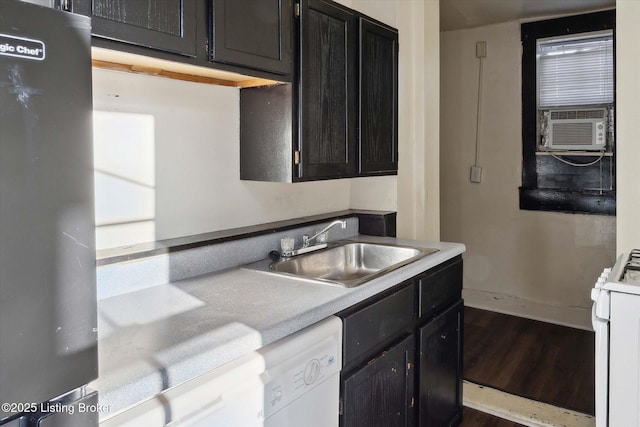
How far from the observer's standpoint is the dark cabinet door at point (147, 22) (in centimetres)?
130

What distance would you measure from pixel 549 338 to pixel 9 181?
3855 millimetres

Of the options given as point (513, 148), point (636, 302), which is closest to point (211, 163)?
point (636, 302)

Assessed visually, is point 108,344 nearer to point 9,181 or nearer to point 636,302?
point 9,181

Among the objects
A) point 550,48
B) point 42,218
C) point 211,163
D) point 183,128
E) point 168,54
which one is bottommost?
point 42,218

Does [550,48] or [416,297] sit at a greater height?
[550,48]

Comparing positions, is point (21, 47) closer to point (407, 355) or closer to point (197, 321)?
point (197, 321)

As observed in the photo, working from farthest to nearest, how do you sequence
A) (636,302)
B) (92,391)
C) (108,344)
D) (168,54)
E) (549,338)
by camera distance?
1. (549,338)
2. (636,302)
3. (168,54)
4. (108,344)
5. (92,391)

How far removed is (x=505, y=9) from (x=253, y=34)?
108 inches

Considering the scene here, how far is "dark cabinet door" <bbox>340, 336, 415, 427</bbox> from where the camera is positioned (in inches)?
66.1

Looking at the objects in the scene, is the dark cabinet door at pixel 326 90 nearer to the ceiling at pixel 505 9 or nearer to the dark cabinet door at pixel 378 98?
the dark cabinet door at pixel 378 98

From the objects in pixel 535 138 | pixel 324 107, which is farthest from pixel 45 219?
pixel 535 138

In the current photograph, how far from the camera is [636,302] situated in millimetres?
1700

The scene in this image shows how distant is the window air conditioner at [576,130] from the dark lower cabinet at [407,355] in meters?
1.98

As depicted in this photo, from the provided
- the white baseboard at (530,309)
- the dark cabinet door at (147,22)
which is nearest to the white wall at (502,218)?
the white baseboard at (530,309)
